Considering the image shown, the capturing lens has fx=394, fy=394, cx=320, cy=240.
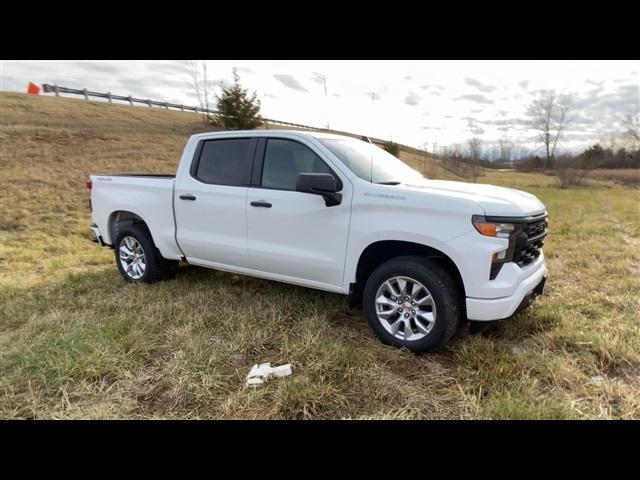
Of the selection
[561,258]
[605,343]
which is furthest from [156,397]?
[561,258]

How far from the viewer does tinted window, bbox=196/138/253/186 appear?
13.5 feet

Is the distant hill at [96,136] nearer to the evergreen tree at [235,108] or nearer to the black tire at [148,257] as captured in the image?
the evergreen tree at [235,108]

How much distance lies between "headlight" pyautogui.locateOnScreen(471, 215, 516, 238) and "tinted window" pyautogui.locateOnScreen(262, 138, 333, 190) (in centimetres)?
142

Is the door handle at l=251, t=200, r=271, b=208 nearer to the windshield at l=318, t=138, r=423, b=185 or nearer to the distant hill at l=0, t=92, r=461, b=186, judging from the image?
the windshield at l=318, t=138, r=423, b=185

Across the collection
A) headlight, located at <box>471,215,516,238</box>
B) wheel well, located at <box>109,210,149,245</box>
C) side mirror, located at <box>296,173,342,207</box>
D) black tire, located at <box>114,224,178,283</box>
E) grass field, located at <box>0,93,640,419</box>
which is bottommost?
grass field, located at <box>0,93,640,419</box>

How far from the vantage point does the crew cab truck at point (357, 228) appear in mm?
2979

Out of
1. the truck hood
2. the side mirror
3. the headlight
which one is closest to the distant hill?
the truck hood

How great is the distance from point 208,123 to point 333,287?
101 feet

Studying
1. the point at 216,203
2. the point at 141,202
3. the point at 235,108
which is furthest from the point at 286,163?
the point at 235,108

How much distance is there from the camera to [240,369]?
309 centimetres

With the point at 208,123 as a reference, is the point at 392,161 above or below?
below

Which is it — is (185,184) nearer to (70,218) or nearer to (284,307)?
(284,307)

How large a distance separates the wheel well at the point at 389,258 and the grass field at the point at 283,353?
1.42ft

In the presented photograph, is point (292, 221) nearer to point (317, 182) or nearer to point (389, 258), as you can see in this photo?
point (317, 182)
